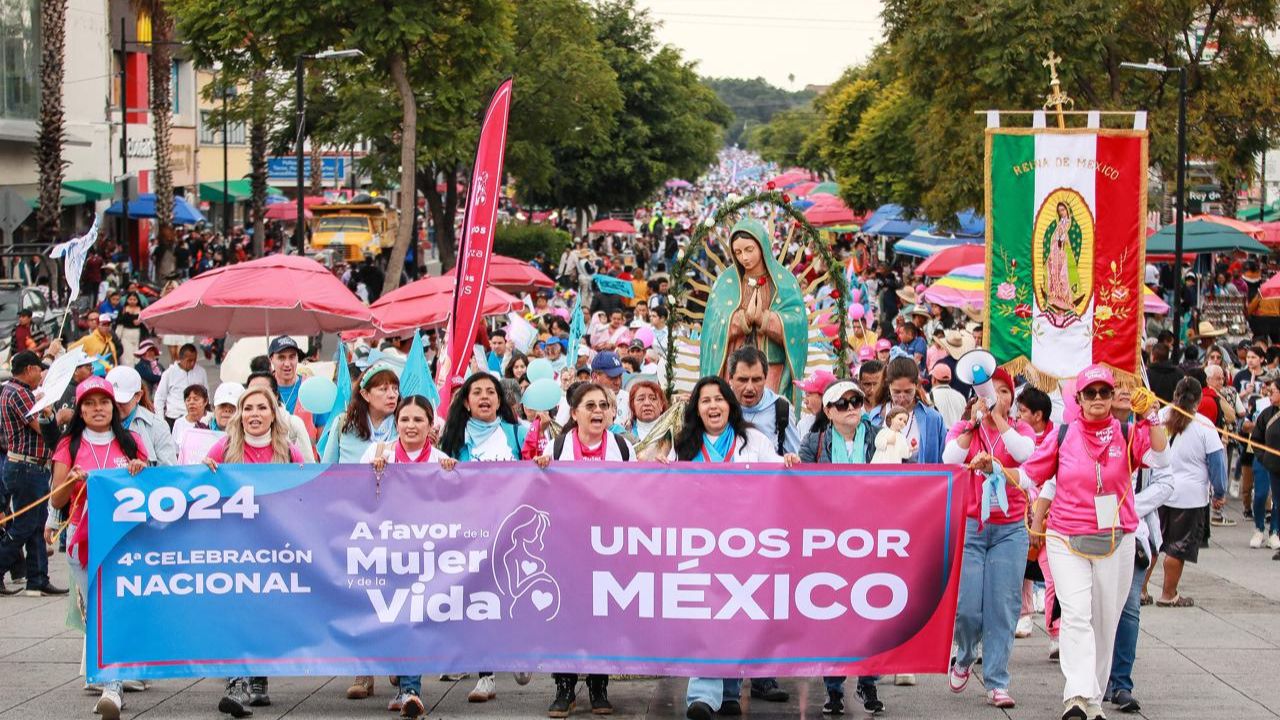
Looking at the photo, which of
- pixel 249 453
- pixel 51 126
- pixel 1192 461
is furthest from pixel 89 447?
pixel 51 126

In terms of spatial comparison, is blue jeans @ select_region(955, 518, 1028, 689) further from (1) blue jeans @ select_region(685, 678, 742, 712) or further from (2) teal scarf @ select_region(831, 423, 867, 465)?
(1) blue jeans @ select_region(685, 678, 742, 712)

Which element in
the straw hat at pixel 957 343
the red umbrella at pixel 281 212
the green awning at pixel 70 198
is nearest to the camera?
the straw hat at pixel 957 343

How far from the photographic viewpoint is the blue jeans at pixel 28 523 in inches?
468

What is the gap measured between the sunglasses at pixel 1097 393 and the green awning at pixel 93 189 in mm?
36833

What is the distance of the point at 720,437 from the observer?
27.6ft

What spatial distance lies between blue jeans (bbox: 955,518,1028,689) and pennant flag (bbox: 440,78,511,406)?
4770mm

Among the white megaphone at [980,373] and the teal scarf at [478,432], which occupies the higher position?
the white megaphone at [980,373]

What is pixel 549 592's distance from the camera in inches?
324

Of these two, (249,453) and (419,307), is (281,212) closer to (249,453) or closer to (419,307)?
(419,307)

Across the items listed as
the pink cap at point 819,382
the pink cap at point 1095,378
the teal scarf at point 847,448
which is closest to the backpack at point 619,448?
the teal scarf at point 847,448

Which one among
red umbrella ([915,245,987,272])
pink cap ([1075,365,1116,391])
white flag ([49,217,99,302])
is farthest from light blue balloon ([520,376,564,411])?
red umbrella ([915,245,987,272])

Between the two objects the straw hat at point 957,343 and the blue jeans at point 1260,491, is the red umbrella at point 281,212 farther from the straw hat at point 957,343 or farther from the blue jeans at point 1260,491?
the blue jeans at point 1260,491

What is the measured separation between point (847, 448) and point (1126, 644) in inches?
65.4

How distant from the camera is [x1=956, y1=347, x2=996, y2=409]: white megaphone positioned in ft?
28.3
